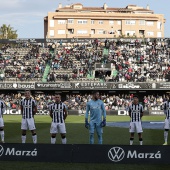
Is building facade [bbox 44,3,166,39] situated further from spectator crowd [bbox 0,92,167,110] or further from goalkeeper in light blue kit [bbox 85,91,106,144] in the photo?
goalkeeper in light blue kit [bbox 85,91,106,144]

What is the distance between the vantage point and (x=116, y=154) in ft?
38.2

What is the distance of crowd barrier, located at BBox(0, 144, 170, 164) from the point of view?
11.6 metres

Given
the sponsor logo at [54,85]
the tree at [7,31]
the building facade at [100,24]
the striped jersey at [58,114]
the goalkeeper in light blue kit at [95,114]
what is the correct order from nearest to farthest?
the goalkeeper in light blue kit at [95,114] → the striped jersey at [58,114] → the sponsor logo at [54,85] → the tree at [7,31] → the building facade at [100,24]

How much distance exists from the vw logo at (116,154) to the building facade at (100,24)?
89205 millimetres

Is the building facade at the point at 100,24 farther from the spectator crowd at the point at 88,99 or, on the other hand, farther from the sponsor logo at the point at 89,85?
the sponsor logo at the point at 89,85

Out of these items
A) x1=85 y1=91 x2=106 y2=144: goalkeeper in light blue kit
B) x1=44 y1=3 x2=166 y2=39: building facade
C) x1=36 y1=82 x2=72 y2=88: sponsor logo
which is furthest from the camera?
x1=44 y1=3 x2=166 y2=39: building facade

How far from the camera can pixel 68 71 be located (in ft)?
173

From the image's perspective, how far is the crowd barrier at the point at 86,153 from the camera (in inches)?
456

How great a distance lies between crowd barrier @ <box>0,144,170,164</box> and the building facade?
292 ft

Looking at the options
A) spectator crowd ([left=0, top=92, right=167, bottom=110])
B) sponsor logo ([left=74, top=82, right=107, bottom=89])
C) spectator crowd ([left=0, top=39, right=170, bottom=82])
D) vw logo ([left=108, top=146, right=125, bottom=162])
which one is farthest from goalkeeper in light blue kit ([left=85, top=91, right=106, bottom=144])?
spectator crowd ([left=0, top=39, right=170, bottom=82])

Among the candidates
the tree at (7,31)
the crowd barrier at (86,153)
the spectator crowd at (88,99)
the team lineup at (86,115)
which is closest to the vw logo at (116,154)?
the crowd barrier at (86,153)

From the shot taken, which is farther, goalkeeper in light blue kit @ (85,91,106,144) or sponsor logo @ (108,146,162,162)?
goalkeeper in light blue kit @ (85,91,106,144)

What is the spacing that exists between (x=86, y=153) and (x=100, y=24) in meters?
93.6

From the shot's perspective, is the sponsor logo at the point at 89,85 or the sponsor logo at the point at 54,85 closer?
the sponsor logo at the point at 89,85
